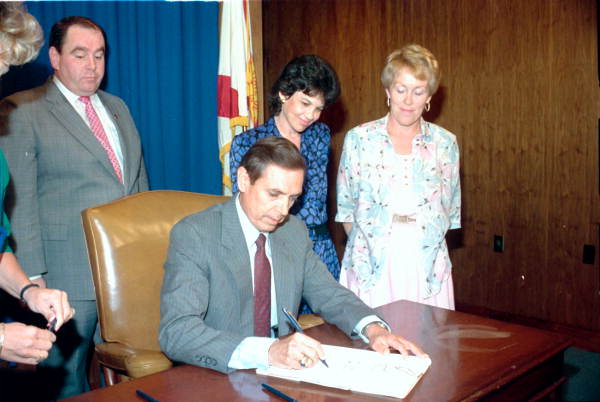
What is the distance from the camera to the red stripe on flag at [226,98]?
387 cm

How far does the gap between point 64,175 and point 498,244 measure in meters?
3.07

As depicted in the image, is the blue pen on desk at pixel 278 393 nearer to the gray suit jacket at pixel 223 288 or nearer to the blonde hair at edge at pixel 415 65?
the gray suit jacket at pixel 223 288

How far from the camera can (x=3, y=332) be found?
4.20 ft

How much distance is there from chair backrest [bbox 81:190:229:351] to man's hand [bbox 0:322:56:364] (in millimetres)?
564

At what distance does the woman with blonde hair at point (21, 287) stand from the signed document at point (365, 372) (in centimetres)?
48

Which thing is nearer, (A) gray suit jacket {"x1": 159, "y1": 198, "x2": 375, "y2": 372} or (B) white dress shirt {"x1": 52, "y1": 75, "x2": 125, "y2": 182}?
(A) gray suit jacket {"x1": 159, "y1": 198, "x2": 375, "y2": 372}

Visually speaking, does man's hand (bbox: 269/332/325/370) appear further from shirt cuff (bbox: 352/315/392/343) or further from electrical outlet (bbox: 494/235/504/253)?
electrical outlet (bbox: 494/235/504/253)

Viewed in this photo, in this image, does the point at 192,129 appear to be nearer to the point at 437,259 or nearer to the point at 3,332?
the point at 437,259

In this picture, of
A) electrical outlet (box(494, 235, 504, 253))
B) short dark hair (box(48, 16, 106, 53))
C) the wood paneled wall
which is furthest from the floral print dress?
electrical outlet (box(494, 235, 504, 253))

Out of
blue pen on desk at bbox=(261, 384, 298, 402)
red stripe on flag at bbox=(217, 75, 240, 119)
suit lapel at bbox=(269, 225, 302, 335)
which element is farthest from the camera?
red stripe on flag at bbox=(217, 75, 240, 119)

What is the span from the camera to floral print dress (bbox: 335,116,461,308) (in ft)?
8.31

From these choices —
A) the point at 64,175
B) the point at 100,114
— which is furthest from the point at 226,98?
the point at 64,175

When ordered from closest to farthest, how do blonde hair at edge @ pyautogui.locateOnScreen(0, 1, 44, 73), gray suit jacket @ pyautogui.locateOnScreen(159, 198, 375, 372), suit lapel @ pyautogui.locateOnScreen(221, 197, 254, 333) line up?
blonde hair at edge @ pyautogui.locateOnScreen(0, 1, 44, 73), gray suit jacket @ pyautogui.locateOnScreen(159, 198, 375, 372), suit lapel @ pyautogui.locateOnScreen(221, 197, 254, 333)

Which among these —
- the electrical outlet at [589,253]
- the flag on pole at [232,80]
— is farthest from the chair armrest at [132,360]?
the electrical outlet at [589,253]
